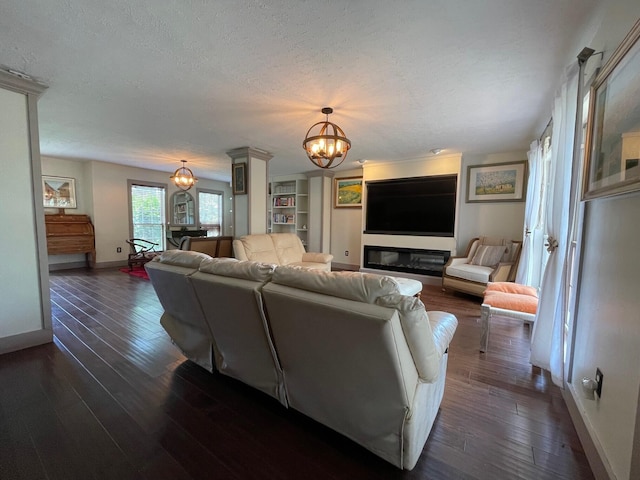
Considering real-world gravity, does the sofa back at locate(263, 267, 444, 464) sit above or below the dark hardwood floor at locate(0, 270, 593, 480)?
above

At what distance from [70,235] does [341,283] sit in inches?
272

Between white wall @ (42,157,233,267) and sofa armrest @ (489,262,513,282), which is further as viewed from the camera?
white wall @ (42,157,233,267)

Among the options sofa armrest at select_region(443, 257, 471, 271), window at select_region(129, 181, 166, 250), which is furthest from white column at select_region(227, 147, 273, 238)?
window at select_region(129, 181, 166, 250)

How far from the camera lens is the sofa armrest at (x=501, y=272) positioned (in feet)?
12.3

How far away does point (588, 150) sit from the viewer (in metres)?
1.56

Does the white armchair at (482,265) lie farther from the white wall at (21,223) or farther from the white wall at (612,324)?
the white wall at (21,223)

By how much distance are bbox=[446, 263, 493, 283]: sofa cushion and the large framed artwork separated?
2470 mm

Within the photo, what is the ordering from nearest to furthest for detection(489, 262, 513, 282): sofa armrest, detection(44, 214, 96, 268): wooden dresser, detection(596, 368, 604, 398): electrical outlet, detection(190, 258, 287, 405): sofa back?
detection(596, 368, 604, 398): electrical outlet < detection(190, 258, 287, 405): sofa back < detection(489, 262, 513, 282): sofa armrest < detection(44, 214, 96, 268): wooden dresser

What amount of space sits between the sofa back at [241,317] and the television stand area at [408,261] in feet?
13.7

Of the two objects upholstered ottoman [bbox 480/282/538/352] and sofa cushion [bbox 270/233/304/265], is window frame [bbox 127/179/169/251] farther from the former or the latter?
upholstered ottoman [bbox 480/282/538/352]

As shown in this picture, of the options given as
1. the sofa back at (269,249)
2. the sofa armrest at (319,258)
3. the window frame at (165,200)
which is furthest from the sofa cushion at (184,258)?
the window frame at (165,200)

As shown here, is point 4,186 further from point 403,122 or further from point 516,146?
point 516,146

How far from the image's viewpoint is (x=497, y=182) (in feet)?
15.0

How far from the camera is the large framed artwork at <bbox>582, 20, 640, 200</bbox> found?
1.09 m
